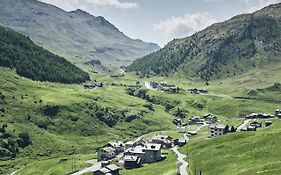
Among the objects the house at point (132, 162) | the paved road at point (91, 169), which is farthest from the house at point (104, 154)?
the house at point (132, 162)

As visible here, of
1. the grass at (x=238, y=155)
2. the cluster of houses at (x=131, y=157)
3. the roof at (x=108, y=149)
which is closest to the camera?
the grass at (x=238, y=155)

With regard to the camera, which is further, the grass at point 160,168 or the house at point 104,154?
the house at point 104,154

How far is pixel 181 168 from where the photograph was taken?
138 meters

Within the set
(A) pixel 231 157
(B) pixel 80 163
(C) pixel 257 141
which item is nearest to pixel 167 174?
(A) pixel 231 157

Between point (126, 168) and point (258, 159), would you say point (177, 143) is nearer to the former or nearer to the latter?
point (126, 168)

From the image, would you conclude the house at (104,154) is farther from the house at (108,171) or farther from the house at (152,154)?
the house at (108,171)

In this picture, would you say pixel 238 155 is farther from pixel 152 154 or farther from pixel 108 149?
pixel 108 149

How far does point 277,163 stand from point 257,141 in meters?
31.5

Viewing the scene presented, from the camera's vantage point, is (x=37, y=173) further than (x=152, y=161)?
Yes

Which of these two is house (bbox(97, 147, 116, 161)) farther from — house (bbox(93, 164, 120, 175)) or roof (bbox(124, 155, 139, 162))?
house (bbox(93, 164, 120, 175))

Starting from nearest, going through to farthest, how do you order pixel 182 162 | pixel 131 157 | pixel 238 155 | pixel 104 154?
pixel 238 155, pixel 182 162, pixel 131 157, pixel 104 154

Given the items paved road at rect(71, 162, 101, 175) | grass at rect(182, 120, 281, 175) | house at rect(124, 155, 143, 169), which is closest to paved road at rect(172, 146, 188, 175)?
grass at rect(182, 120, 281, 175)

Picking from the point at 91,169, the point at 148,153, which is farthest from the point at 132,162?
the point at 91,169

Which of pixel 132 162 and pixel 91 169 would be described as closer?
pixel 132 162
